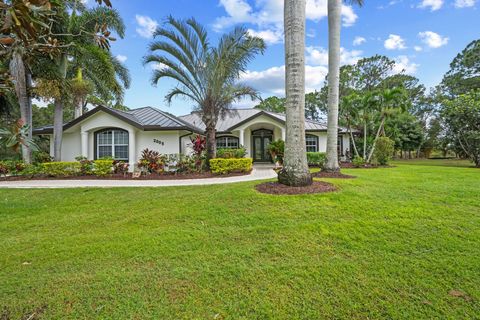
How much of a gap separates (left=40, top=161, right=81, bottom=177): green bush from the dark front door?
13347 millimetres

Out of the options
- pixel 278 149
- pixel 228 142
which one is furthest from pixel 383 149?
pixel 228 142

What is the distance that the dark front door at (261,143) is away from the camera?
842 inches

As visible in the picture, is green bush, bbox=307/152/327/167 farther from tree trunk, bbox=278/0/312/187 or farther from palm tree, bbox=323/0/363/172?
tree trunk, bbox=278/0/312/187

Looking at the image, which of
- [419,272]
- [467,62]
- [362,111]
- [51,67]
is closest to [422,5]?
[362,111]

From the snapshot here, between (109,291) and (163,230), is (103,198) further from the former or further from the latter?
(109,291)

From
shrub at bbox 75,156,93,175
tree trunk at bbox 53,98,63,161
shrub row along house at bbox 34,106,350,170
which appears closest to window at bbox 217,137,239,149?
shrub row along house at bbox 34,106,350,170

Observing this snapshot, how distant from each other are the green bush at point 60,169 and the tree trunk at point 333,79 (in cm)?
1267

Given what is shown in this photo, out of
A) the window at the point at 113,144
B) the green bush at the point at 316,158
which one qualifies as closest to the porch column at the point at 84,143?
the window at the point at 113,144

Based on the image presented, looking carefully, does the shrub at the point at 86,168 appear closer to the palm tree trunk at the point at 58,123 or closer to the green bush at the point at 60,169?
the green bush at the point at 60,169

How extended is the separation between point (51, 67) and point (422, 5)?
19711 millimetres

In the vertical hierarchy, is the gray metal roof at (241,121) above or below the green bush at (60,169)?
above

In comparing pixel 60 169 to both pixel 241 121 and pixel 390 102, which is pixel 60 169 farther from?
pixel 390 102

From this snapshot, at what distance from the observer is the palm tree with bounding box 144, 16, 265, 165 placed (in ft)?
38.5

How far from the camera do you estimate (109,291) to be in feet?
9.63
